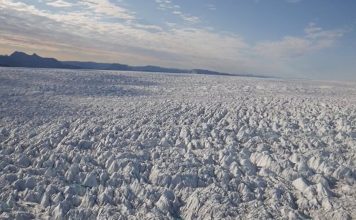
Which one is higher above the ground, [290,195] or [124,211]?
[290,195]

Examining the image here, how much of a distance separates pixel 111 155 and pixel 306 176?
285 inches

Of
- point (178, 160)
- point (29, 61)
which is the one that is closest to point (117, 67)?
point (29, 61)

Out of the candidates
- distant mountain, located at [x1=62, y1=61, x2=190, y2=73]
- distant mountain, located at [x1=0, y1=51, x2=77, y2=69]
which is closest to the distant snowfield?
distant mountain, located at [x1=0, y1=51, x2=77, y2=69]

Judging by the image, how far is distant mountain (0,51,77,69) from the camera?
9506 centimetres

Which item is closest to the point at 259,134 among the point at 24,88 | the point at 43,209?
the point at 43,209

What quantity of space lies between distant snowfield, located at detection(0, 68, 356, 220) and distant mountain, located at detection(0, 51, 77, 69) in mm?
80342

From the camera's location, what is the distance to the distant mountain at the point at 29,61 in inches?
3743

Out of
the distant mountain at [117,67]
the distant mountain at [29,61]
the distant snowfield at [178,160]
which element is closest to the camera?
the distant snowfield at [178,160]

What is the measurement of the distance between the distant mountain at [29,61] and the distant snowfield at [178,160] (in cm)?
8034

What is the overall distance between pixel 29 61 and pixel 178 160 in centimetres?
9677

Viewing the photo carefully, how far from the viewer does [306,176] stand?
12.5 m

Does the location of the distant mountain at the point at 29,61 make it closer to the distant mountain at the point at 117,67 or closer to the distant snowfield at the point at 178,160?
the distant mountain at the point at 117,67

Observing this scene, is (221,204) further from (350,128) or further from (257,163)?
(350,128)

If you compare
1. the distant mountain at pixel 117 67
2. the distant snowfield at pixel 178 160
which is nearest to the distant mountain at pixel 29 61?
the distant mountain at pixel 117 67
